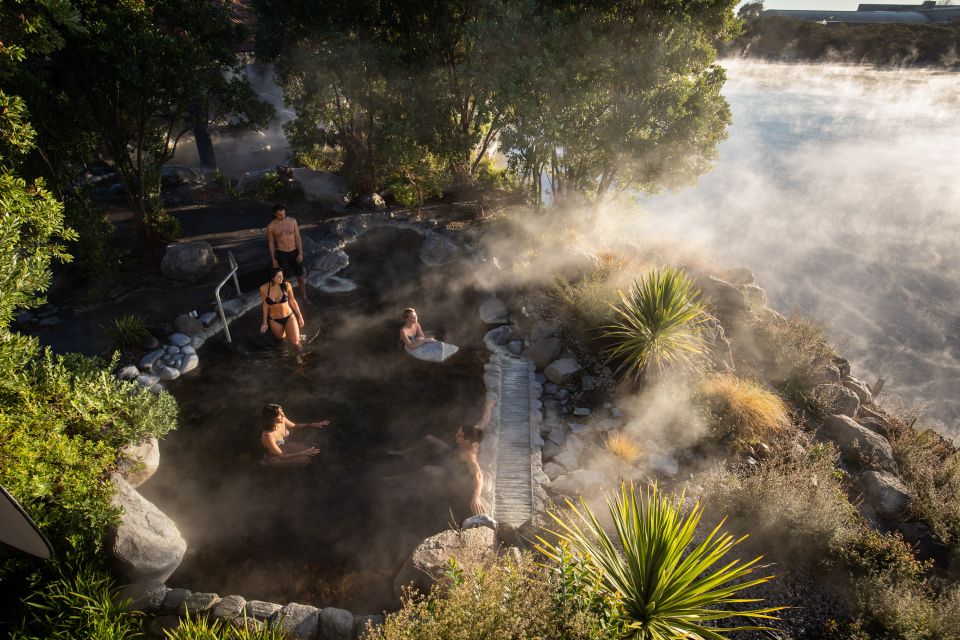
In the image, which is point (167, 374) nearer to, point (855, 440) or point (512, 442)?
point (512, 442)

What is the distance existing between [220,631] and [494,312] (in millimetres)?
7095

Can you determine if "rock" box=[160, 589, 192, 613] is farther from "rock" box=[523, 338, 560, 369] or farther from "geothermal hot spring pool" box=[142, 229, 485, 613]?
"rock" box=[523, 338, 560, 369]

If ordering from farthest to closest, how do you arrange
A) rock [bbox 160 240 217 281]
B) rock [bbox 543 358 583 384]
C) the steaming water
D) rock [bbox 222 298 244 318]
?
the steaming water
rock [bbox 160 240 217 281]
rock [bbox 222 298 244 318]
rock [bbox 543 358 583 384]

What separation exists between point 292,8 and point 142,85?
5.25 metres

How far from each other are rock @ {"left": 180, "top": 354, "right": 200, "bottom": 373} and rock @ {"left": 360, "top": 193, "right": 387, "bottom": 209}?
8494 millimetres

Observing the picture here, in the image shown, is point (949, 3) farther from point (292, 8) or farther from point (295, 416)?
point (295, 416)

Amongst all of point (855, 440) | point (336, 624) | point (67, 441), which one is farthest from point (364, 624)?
point (855, 440)

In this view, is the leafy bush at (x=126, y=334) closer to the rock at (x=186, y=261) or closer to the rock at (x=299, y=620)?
the rock at (x=186, y=261)

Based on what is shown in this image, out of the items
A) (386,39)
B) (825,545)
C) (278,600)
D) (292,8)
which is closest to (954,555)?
(825,545)

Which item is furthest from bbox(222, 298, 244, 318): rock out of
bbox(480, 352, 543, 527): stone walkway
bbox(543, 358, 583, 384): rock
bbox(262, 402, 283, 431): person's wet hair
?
bbox(543, 358, 583, 384): rock

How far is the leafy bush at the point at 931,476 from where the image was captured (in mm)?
6078

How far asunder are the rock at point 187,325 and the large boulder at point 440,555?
6.70 metres

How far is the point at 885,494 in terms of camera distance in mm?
6535

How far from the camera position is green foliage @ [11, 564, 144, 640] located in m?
4.11
